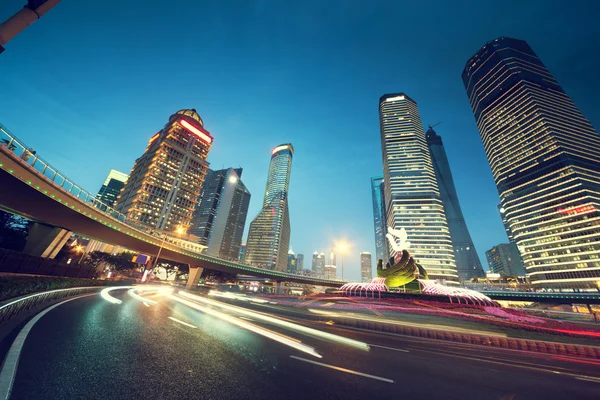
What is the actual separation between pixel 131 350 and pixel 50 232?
137ft

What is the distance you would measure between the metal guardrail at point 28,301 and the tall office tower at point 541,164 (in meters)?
151

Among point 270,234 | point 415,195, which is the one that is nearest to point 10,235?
point 270,234

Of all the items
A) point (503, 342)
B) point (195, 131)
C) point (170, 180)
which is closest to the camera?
point (503, 342)

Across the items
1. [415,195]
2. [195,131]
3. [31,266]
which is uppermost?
[195,131]

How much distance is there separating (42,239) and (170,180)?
252ft

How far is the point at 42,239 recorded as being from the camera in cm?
3169

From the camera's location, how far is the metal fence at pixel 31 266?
71.5 ft

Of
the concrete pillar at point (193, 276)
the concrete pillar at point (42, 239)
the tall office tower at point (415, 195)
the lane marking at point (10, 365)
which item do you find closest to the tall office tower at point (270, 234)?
the tall office tower at point (415, 195)

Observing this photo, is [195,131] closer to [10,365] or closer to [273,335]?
[273,335]

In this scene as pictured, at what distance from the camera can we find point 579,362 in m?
9.21

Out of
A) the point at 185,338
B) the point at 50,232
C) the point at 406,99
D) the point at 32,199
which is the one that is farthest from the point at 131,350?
the point at 406,99

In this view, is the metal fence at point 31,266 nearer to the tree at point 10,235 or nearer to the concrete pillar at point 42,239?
the concrete pillar at point 42,239

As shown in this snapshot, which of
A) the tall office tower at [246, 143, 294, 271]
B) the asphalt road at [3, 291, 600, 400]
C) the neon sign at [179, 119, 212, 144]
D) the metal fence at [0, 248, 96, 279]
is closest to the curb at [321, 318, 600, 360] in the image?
the asphalt road at [3, 291, 600, 400]

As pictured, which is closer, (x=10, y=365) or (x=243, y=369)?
(x=10, y=365)
